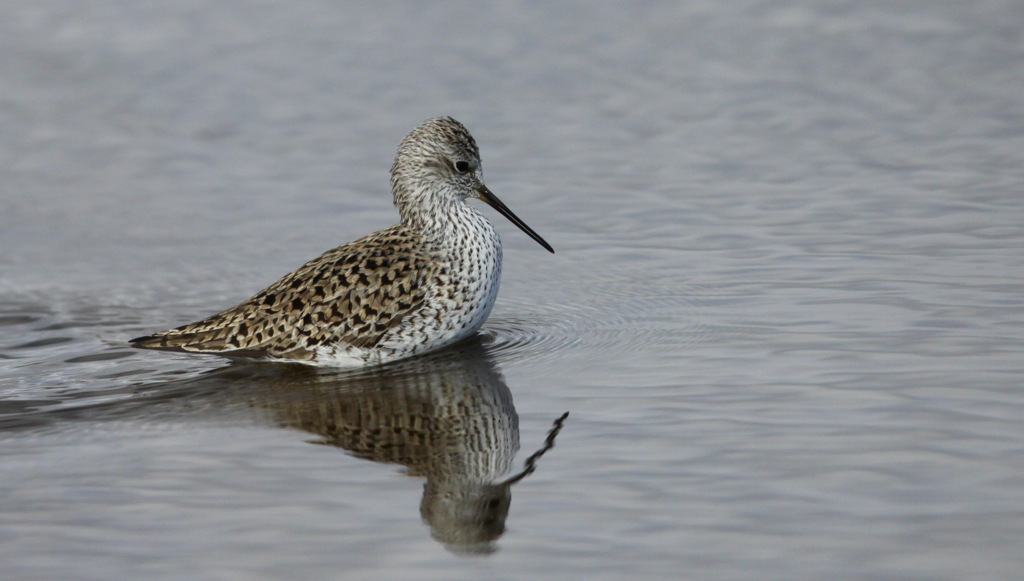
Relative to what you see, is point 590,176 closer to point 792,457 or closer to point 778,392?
point 778,392

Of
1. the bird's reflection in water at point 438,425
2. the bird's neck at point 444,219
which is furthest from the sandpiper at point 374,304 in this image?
the bird's reflection in water at point 438,425

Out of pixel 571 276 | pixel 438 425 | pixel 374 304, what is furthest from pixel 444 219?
pixel 438 425

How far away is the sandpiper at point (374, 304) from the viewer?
344 inches

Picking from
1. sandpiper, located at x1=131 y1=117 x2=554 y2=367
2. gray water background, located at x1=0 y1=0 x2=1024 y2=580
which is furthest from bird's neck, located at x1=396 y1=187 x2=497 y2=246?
gray water background, located at x1=0 y1=0 x2=1024 y2=580

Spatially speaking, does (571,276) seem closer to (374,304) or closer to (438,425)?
(374,304)

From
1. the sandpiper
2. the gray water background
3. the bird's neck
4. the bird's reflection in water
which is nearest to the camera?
the gray water background

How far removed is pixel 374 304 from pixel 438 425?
1.67 meters

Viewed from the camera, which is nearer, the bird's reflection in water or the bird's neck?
the bird's reflection in water

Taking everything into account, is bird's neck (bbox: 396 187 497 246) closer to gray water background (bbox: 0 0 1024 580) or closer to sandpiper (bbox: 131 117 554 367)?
sandpiper (bbox: 131 117 554 367)

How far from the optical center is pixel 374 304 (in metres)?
8.80

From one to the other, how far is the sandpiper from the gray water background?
0.25m

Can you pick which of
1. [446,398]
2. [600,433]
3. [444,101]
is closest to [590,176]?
[444,101]

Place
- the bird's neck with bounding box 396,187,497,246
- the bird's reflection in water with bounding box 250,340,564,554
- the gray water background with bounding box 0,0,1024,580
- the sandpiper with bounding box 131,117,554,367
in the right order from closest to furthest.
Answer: the gray water background with bounding box 0,0,1024,580, the bird's reflection in water with bounding box 250,340,564,554, the sandpiper with bounding box 131,117,554,367, the bird's neck with bounding box 396,187,497,246

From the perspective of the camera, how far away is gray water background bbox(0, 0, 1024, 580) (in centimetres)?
585
